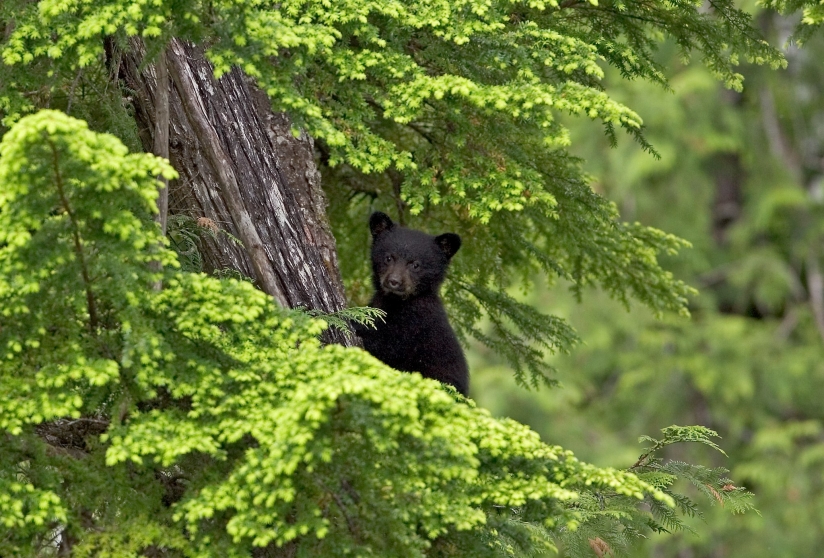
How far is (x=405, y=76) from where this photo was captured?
4.67 metres

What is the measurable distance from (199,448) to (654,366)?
51.3ft

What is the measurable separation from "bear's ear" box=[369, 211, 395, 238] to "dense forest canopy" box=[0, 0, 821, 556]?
144 centimetres

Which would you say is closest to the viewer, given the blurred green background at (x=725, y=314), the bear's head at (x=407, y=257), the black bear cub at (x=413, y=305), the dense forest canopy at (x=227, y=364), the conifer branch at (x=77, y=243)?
the conifer branch at (x=77, y=243)

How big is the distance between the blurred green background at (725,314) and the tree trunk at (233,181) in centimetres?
1234

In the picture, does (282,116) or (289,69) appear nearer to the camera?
(289,69)

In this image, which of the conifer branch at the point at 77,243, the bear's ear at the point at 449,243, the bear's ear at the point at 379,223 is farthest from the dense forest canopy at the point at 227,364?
the bear's ear at the point at 379,223

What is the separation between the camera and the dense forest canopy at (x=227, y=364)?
3.29 m

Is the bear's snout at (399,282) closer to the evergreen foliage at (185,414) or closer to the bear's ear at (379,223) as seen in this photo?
the bear's ear at (379,223)

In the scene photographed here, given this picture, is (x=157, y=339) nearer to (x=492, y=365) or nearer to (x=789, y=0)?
(x=789, y=0)

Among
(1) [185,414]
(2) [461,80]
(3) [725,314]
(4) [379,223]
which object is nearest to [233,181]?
(2) [461,80]

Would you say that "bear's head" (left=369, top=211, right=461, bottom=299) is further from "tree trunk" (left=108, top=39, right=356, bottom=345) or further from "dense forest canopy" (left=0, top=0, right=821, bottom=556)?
"dense forest canopy" (left=0, top=0, right=821, bottom=556)

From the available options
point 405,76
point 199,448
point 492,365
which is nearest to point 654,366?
point 492,365

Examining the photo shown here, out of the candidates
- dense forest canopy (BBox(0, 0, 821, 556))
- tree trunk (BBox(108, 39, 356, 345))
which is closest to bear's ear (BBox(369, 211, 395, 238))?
tree trunk (BBox(108, 39, 356, 345))

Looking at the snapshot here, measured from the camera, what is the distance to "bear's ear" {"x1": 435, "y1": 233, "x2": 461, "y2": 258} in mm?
6113
